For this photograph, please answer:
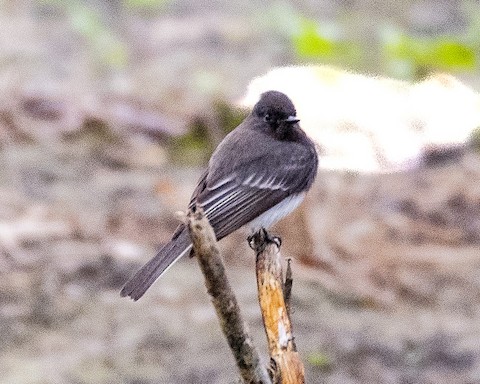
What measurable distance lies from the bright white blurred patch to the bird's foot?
100 inches

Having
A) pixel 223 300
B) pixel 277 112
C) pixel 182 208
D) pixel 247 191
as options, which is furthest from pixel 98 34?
pixel 223 300

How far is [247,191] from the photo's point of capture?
14.6 feet

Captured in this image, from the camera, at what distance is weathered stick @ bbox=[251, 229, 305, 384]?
10.4 ft

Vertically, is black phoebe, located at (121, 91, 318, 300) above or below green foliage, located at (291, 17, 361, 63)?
below

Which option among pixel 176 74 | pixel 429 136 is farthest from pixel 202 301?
pixel 176 74

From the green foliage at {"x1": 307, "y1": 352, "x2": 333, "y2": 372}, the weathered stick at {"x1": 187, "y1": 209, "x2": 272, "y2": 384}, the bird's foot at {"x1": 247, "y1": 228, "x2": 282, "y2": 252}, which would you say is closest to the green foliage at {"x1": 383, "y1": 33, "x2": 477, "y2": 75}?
the green foliage at {"x1": 307, "y1": 352, "x2": 333, "y2": 372}

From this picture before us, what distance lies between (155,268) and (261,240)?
65cm

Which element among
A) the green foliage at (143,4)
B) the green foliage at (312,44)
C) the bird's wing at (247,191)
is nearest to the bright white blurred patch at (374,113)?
the green foliage at (312,44)

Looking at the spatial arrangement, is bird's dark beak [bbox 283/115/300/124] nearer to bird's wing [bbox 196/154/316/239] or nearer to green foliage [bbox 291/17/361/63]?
bird's wing [bbox 196/154/316/239]

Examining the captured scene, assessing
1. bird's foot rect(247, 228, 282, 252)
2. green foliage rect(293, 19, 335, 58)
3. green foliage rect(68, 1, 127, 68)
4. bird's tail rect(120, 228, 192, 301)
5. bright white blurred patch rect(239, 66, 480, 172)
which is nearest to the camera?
bird's tail rect(120, 228, 192, 301)

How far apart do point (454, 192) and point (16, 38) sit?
5101 mm

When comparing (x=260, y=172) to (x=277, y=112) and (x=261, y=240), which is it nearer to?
(x=277, y=112)

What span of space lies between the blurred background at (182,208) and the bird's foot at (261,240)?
0.96 metres

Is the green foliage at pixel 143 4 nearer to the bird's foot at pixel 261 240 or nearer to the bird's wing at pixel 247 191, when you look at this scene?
the bird's wing at pixel 247 191
